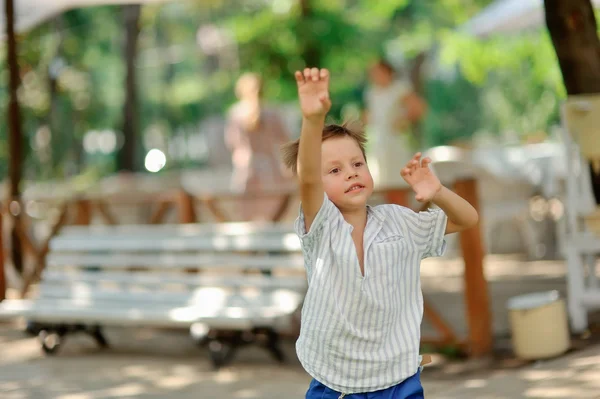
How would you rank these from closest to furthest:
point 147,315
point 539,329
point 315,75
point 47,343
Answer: point 315,75
point 539,329
point 147,315
point 47,343

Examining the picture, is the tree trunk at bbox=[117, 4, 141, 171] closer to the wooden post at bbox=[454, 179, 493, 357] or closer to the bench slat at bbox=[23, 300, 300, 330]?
the bench slat at bbox=[23, 300, 300, 330]

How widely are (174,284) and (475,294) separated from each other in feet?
7.00

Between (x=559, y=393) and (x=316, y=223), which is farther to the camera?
(x=559, y=393)

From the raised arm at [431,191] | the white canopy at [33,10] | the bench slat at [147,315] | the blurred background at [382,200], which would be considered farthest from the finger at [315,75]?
the white canopy at [33,10]

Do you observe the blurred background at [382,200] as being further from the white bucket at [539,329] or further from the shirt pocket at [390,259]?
the shirt pocket at [390,259]

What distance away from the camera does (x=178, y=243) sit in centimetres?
734

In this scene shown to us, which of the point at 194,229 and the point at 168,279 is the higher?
the point at 194,229

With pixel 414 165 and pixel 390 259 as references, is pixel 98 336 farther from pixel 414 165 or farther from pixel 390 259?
pixel 414 165

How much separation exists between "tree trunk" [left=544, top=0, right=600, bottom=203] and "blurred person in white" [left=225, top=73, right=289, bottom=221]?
274 centimetres

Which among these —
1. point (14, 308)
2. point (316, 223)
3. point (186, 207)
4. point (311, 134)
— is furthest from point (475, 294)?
point (311, 134)

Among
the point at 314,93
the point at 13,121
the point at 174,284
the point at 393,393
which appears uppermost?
the point at 13,121

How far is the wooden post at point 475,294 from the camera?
6.45 metres

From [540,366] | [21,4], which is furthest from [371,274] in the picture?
[21,4]

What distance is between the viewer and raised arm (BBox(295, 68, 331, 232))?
2.67 metres
